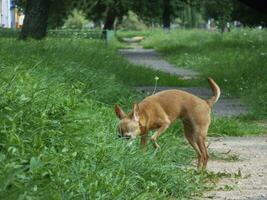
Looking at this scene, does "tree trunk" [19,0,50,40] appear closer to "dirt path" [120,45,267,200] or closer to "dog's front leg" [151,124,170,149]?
"dirt path" [120,45,267,200]

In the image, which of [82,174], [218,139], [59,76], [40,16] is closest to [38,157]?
[82,174]

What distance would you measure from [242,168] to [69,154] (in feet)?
9.22

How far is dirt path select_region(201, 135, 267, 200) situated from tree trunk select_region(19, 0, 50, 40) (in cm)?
1367

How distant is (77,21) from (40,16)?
7382 centimetres

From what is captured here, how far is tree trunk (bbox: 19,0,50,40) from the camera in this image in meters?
22.5

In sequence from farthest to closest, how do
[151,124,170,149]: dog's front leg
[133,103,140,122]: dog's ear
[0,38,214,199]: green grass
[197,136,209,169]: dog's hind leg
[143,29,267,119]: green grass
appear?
[143,29,267,119]: green grass
[197,136,209,169]: dog's hind leg
[151,124,170,149]: dog's front leg
[133,103,140,122]: dog's ear
[0,38,214,199]: green grass

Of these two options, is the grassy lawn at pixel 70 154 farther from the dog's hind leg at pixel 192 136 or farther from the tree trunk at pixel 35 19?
the tree trunk at pixel 35 19

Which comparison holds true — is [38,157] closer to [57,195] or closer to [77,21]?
[57,195]

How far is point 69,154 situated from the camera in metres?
5.49

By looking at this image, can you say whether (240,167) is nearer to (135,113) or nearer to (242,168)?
(242,168)

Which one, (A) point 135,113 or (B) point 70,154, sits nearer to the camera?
(B) point 70,154

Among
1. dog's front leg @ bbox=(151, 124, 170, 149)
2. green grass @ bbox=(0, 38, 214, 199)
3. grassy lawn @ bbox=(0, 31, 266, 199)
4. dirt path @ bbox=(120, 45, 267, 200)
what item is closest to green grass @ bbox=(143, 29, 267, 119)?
dirt path @ bbox=(120, 45, 267, 200)

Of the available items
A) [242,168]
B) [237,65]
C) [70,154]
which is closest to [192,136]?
[242,168]

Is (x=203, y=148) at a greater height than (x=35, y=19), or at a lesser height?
lesser
